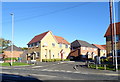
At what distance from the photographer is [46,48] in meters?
49.5

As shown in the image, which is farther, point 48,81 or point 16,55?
point 16,55

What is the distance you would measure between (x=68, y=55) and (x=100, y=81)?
45956 mm

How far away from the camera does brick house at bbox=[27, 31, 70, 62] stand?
48438 millimetres

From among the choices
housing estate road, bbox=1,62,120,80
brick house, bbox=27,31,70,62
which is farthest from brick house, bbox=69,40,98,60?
housing estate road, bbox=1,62,120,80

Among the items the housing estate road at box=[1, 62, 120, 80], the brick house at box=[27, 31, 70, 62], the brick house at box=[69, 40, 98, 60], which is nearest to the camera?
the housing estate road at box=[1, 62, 120, 80]

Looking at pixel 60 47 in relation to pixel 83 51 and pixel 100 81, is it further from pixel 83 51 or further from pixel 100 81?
pixel 100 81

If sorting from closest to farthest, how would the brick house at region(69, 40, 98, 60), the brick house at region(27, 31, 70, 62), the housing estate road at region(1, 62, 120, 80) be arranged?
the housing estate road at region(1, 62, 120, 80) < the brick house at region(27, 31, 70, 62) < the brick house at region(69, 40, 98, 60)

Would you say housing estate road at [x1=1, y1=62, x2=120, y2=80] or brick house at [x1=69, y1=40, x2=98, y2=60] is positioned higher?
brick house at [x1=69, y1=40, x2=98, y2=60]

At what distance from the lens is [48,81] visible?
41.2ft

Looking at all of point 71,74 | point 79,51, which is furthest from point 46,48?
point 71,74

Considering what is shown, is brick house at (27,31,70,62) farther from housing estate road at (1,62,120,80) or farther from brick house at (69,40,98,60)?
housing estate road at (1,62,120,80)

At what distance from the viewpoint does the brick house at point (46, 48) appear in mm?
48438

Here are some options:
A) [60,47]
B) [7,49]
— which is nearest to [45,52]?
[60,47]

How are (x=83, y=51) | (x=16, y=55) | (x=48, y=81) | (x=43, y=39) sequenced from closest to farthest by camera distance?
(x=48, y=81) → (x=43, y=39) → (x=83, y=51) → (x=16, y=55)
